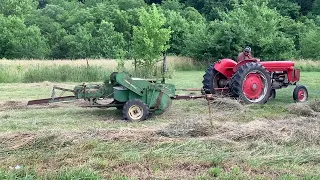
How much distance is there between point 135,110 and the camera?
9.03m

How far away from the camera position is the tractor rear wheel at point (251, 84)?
1081 centimetres

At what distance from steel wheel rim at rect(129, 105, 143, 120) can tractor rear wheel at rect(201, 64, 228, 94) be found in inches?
122

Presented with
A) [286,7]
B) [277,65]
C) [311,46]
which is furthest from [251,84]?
[286,7]

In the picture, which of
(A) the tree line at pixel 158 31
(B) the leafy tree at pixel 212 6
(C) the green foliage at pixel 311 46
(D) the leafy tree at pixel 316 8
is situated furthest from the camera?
(B) the leafy tree at pixel 212 6

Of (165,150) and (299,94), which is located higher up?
(299,94)

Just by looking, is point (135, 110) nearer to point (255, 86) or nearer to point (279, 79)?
point (255, 86)

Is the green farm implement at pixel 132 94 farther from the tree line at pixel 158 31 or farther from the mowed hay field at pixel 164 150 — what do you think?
the tree line at pixel 158 31

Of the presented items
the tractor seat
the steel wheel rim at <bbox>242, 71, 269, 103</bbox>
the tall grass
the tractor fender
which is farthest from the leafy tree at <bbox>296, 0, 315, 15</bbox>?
the steel wheel rim at <bbox>242, 71, 269, 103</bbox>

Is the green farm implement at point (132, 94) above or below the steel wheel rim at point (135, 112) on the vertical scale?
above

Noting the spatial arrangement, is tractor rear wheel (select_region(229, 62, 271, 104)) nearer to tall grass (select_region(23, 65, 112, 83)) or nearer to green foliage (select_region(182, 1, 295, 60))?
tall grass (select_region(23, 65, 112, 83))

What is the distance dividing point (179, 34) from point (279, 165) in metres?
36.1

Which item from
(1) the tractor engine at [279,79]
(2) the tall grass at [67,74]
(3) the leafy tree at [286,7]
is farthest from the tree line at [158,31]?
(1) the tractor engine at [279,79]

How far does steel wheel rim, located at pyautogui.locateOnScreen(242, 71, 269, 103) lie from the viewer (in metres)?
11.0

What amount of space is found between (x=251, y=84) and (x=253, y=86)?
0.22ft
